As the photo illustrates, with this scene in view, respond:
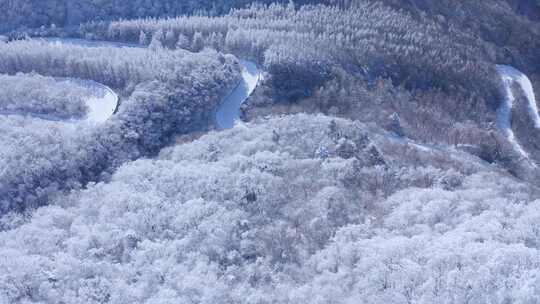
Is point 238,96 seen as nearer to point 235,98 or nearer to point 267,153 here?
point 235,98

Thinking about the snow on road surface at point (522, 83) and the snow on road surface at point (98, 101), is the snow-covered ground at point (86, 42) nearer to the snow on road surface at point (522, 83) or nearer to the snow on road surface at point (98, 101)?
the snow on road surface at point (98, 101)

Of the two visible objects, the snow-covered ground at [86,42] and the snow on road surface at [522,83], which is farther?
the snow on road surface at [522,83]

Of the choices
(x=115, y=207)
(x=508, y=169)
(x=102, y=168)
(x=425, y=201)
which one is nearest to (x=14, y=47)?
(x=102, y=168)

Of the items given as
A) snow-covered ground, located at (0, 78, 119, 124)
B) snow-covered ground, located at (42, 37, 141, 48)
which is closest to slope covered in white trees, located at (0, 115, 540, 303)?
snow-covered ground, located at (0, 78, 119, 124)

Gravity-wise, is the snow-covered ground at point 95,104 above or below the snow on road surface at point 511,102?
below

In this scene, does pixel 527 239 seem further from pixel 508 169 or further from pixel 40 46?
pixel 40 46

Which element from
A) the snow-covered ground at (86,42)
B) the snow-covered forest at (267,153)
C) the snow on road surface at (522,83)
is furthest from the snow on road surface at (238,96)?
the snow on road surface at (522,83)

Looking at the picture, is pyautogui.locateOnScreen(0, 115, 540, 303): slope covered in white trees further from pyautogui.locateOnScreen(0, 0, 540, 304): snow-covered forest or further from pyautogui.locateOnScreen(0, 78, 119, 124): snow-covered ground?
pyautogui.locateOnScreen(0, 78, 119, 124): snow-covered ground

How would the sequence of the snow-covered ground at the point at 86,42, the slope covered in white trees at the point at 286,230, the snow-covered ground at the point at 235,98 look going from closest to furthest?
1. the slope covered in white trees at the point at 286,230
2. the snow-covered ground at the point at 235,98
3. the snow-covered ground at the point at 86,42
